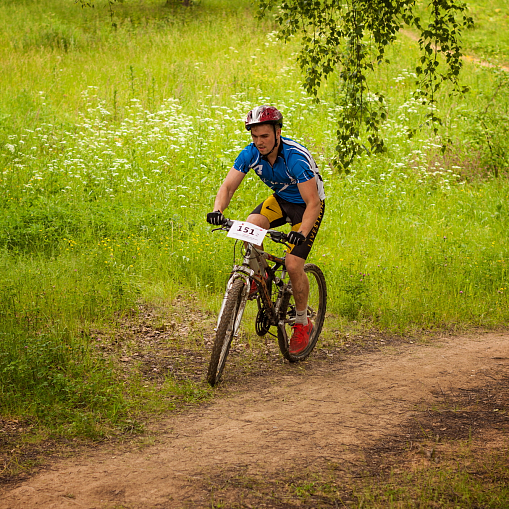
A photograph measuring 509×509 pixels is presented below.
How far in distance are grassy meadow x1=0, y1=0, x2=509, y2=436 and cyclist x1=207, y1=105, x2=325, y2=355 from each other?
1.60m

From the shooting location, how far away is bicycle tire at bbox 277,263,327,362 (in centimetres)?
602

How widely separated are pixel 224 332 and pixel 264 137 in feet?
5.80

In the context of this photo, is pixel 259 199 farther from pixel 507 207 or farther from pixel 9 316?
pixel 9 316

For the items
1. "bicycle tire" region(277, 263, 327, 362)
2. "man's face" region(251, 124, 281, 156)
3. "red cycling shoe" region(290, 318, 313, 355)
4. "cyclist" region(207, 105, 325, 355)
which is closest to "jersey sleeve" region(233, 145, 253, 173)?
"cyclist" region(207, 105, 325, 355)

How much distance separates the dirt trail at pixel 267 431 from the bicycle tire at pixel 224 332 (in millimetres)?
252

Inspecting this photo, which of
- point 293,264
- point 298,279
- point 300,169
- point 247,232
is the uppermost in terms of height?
point 300,169

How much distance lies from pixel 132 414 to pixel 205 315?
2.65 metres

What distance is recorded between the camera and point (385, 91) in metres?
17.2

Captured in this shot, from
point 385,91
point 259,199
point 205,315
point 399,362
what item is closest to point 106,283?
point 205,315

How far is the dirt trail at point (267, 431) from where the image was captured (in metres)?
3.59

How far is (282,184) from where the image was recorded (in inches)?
222

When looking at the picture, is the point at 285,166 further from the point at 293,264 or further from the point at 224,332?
the point at 224,332

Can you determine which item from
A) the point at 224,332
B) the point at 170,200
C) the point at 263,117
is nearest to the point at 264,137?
the point at 263,117

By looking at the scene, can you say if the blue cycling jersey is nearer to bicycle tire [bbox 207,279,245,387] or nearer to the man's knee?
the man's knee
